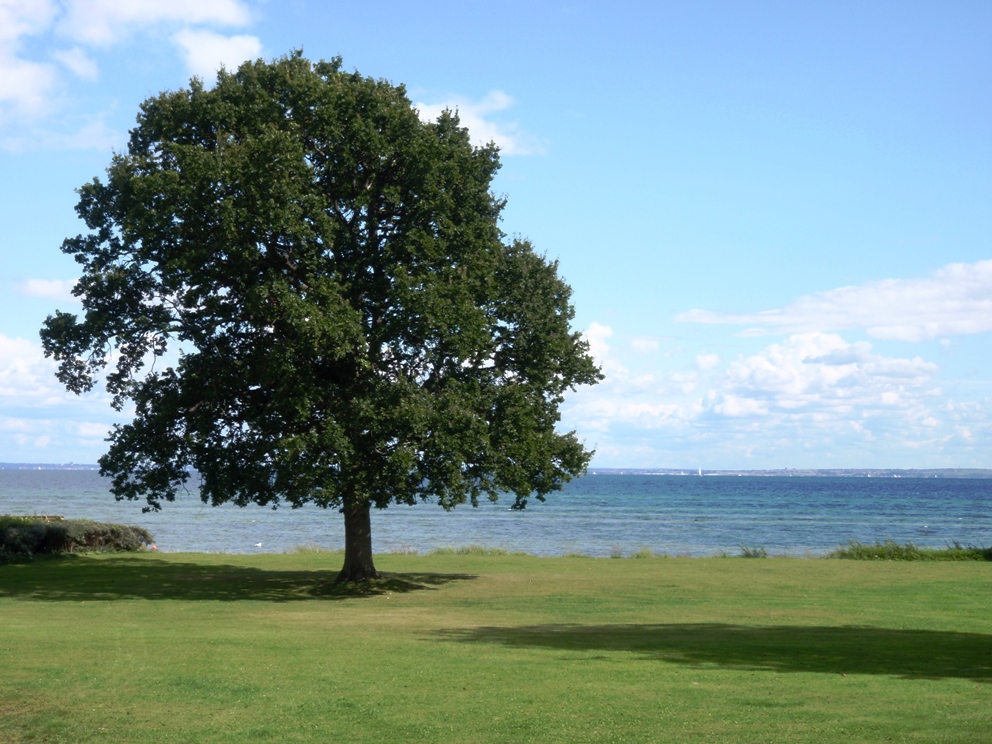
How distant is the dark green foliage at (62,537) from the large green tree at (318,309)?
32.9 ft

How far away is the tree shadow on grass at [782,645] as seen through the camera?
1420 cm

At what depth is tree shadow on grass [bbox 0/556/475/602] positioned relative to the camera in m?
24.9

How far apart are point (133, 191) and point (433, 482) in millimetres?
9321

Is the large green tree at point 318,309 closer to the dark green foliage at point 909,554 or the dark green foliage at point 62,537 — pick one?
the dark green foliage at point 62,537

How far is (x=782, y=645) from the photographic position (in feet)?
53.3

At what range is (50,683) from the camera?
40.8ft

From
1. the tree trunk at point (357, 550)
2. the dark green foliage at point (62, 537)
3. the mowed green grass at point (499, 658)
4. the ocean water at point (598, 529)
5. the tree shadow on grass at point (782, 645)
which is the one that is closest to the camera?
the mowed green grass at point (499, 658)

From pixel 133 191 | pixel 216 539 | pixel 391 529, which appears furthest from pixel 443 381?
pixel 391 529

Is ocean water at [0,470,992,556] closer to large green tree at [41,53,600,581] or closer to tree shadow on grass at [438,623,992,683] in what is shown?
large green tree at [41,53,600,581]

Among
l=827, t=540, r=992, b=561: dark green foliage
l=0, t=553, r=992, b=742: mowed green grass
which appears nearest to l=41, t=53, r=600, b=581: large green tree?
l=0, t=553, r=992, b=742: mowed green grass

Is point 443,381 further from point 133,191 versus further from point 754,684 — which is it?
point 754,684

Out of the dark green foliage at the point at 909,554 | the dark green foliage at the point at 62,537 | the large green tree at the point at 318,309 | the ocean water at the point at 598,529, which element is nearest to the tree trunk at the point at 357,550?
the large green tree at the point at 318,309

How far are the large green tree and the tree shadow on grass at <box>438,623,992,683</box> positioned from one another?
602 centimetres

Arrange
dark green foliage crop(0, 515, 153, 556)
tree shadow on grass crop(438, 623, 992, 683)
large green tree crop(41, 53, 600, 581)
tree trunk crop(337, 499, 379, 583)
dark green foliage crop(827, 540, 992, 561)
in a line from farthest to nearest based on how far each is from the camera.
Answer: dark green foliage crop(827, 540, 992, 561) < dark green foliage crop(0, 515, 153, 556) < tree trunk crop(337, 499, 379, 583) < large green tree crop(41, 53, 600, 581) < tree shadow on grass crop(438, 623, 992, 683)
